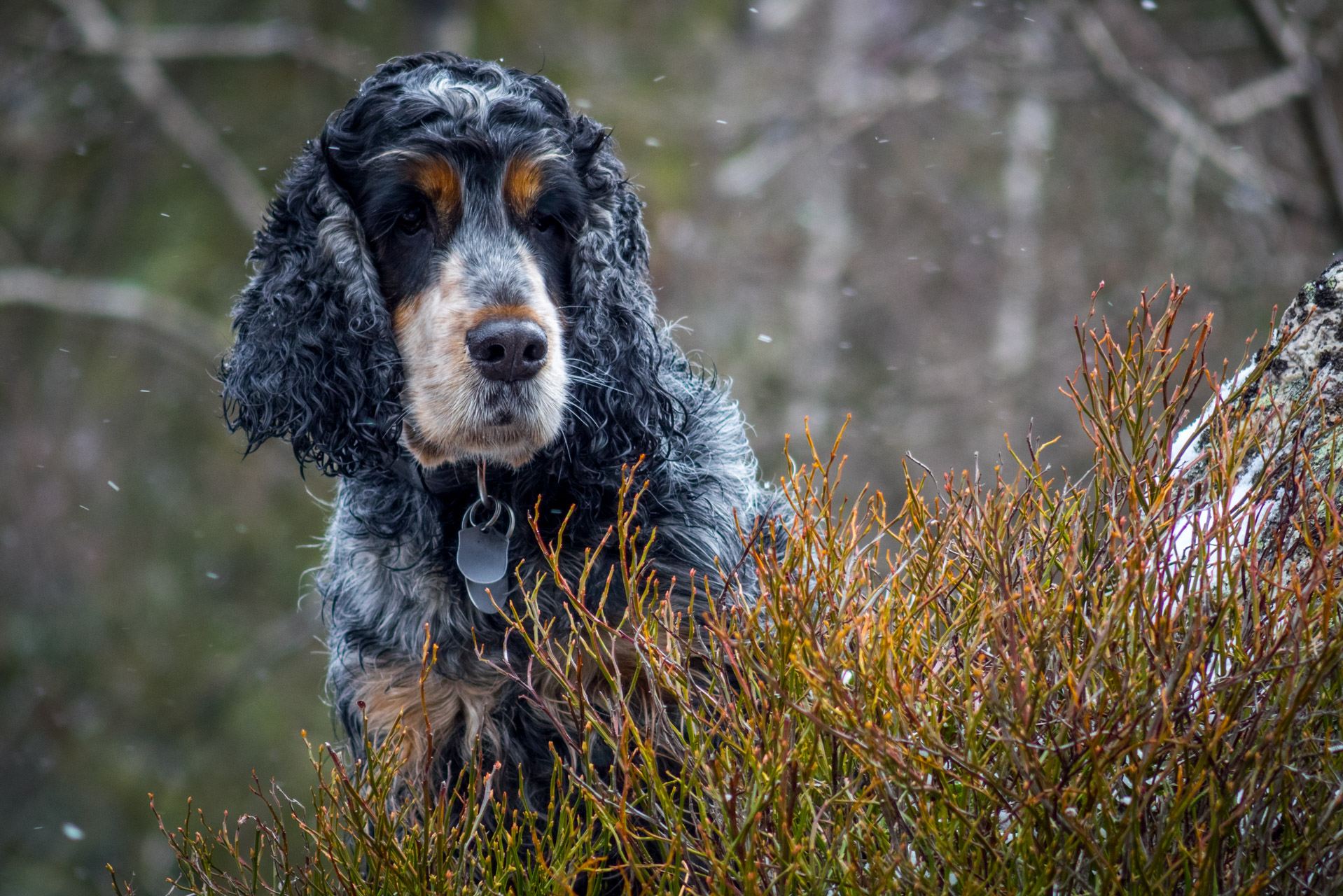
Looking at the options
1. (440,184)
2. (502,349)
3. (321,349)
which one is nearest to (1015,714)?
(502,349)

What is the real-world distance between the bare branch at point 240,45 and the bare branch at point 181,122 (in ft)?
0.24

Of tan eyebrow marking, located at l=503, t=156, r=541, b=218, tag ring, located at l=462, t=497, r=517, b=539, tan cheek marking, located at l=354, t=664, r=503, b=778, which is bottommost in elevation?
tan cheek marking, located at l=354, t=664, r=503, b=778

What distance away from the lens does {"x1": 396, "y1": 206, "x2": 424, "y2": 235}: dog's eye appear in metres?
2.65

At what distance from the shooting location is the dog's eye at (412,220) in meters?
2.65

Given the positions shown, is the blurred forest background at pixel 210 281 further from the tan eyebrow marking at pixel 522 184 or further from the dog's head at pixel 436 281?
the tan eyebrow marking at pixel 522 184

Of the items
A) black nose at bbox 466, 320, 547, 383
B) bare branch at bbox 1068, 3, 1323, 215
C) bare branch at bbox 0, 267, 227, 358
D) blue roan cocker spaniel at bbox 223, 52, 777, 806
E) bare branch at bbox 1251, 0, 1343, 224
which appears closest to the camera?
black nose at bbox 466, 320, 547, 383

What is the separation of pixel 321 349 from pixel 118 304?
7.27 meters

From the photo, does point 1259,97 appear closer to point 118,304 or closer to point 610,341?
point 610,341

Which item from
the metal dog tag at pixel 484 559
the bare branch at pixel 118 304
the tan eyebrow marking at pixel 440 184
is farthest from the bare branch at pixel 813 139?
the metal dog tag at pixel 484 559

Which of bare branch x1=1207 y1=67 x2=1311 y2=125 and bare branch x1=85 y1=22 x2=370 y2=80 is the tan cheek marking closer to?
bare branch x1=1207 y1=67 x2=1311 y2=125

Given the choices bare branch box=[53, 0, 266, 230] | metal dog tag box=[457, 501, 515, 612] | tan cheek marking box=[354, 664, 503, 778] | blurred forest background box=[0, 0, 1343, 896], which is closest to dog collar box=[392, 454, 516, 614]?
metal dog tag box=[457, 501, 515, 612]

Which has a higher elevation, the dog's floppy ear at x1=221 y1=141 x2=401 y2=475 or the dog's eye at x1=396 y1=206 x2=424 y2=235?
the dog's eye at x1=396 y1=206 x2=424 y2=235

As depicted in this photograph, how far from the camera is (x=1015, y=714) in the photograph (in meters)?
1.46

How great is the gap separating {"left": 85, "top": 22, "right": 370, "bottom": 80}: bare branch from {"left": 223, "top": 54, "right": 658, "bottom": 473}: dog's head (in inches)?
266
